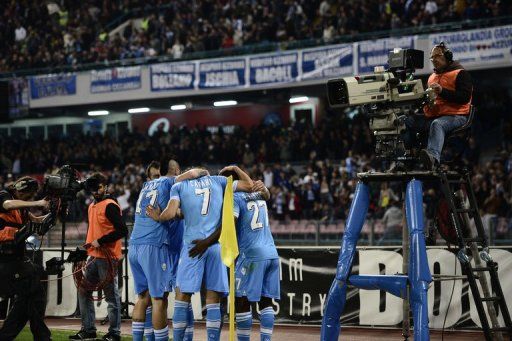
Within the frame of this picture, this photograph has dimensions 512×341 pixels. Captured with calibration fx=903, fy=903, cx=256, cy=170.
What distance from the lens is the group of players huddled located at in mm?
9398

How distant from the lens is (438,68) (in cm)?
856

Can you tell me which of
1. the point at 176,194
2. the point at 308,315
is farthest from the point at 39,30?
the point at 176,194

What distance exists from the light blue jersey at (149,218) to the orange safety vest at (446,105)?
318cm

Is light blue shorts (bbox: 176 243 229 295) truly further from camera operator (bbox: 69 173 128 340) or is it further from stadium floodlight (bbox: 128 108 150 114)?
stadium floodlight (bbox: 128 108 150 114)

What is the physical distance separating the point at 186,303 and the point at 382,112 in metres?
3.07

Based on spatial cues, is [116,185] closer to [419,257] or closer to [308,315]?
[308,315]

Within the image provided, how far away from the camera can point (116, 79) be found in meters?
31.5

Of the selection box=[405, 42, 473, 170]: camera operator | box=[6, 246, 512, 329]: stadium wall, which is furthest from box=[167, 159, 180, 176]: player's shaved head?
box=[6, 246, 512, 329]: stadium wall

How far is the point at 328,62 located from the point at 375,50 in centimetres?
167

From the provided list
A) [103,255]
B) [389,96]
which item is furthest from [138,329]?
[389,96]

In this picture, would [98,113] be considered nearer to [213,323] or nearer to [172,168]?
[172,168]

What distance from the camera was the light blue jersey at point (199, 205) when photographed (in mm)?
9445

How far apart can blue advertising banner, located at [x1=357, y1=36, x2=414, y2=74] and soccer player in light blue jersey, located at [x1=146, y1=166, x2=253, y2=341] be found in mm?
15613

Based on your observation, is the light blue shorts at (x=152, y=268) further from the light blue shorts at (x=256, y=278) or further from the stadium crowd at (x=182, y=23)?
the stadium crowd at (x=182, y=23)
